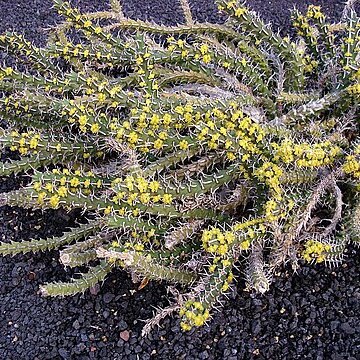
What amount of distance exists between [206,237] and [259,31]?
41.3 inches

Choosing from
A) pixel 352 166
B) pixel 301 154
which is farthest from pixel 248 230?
pixel 352 166

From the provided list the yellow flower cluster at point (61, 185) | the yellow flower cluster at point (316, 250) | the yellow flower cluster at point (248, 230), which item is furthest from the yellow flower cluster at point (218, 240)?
the yellow flower cluster at point (61, 185)

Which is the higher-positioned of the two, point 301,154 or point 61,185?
point 301,154

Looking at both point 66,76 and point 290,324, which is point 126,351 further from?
point 66,76

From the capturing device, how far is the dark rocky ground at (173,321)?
2.21m

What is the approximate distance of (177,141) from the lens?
232 centimetres

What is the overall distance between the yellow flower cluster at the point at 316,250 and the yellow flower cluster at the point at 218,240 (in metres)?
0.30

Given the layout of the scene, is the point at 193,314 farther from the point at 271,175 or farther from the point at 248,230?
the point at 271,175

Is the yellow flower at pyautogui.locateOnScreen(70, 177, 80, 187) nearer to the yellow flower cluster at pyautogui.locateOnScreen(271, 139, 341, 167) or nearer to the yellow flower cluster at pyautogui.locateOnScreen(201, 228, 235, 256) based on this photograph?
the yellow flower cluster at pyautogui.locateOnScreen(201, 228, 235, 256)

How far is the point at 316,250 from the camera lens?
2152 millimetres

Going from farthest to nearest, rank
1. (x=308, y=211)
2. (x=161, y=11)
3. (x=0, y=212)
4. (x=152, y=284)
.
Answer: (x=161, y=11), (x=0, y=212), (x=152, y=284), (x=308, y=211)

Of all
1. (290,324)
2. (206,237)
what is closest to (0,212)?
(206,237)

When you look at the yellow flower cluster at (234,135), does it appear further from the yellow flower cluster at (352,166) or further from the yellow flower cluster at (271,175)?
the yellow flower cluster at (352,166)

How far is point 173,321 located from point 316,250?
1.95 feet
